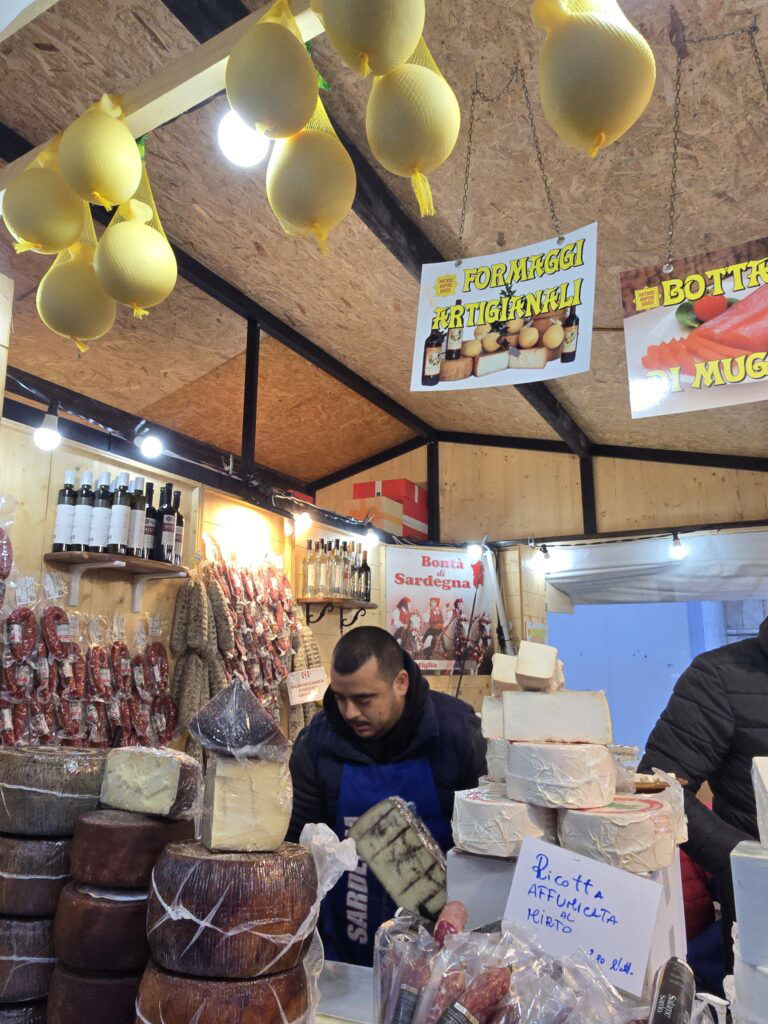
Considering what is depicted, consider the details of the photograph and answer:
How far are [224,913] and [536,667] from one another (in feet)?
3.01

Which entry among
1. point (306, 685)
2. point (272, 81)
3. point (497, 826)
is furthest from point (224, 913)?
point (306, 685)

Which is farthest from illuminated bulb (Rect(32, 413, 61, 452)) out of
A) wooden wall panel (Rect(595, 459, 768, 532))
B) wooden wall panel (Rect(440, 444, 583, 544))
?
wooden wall panel (Rect(595, 459, 768, 532))

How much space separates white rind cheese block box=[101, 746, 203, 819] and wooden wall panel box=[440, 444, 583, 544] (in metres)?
6.81

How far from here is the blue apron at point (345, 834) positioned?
250 centimetres

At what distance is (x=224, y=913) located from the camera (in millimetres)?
1139

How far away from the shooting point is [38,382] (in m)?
5.57

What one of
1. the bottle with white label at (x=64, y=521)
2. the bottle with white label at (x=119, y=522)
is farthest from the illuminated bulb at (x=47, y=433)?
the bottle with white label at (x=119, y=522)

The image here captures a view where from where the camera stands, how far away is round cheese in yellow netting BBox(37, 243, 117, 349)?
1683mm

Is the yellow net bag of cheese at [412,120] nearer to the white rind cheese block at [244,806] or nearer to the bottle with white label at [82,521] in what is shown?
the white rind cheese block at [244,806]

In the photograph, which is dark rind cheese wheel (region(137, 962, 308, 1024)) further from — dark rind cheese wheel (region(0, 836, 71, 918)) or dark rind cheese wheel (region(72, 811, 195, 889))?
dark rind cheese wheel (region(0, 836, 71, 918))

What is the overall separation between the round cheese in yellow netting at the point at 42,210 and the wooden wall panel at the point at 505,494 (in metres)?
6.75

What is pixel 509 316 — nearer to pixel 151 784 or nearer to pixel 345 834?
pixel 345 834

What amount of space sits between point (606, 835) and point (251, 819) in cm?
71

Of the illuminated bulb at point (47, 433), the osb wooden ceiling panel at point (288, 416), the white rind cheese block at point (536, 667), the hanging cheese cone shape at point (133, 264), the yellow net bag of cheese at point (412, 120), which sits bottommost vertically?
the white rind cheese block at point (536, 667)
